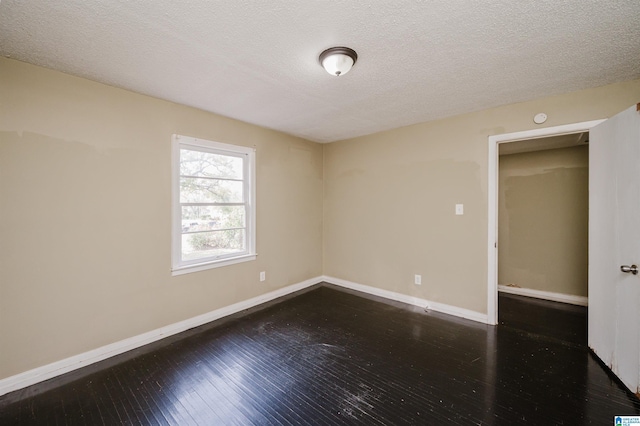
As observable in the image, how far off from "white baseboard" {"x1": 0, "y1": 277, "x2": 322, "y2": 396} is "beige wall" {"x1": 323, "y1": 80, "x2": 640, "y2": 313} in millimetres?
1891

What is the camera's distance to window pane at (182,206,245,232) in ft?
9.83

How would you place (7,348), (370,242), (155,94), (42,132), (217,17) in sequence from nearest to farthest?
(217,17) < (7,348) < (42,132) < (155,94) < (370,242)

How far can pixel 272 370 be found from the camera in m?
2.18

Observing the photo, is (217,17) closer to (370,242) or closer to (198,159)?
(198,159)

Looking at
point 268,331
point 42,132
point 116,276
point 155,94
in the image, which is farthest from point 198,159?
point 268,331

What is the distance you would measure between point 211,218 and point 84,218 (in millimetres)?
1180

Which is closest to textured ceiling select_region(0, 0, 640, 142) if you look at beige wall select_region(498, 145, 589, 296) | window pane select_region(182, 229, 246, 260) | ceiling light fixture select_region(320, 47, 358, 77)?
ceiling light fixture select_region(320, 47, 358, 77)

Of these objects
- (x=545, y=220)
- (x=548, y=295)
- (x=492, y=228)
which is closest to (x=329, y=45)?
(x=492, y=228)

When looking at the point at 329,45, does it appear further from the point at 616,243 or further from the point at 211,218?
the point at 616,243

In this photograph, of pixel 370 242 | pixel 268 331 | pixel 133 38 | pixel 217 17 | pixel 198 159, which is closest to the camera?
pixel 217 17

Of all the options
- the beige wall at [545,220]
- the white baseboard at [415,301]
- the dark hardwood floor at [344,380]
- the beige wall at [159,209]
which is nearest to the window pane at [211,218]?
the beige wall at [159,209]

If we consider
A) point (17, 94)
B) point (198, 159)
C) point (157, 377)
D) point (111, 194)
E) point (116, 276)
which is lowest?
point (157, 377)

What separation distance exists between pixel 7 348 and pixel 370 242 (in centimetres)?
382

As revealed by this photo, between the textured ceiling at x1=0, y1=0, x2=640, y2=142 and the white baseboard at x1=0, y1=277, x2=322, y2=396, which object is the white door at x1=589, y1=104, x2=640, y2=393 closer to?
the textured ceiling at x1=0, y1=0, x2=640, y2=142
